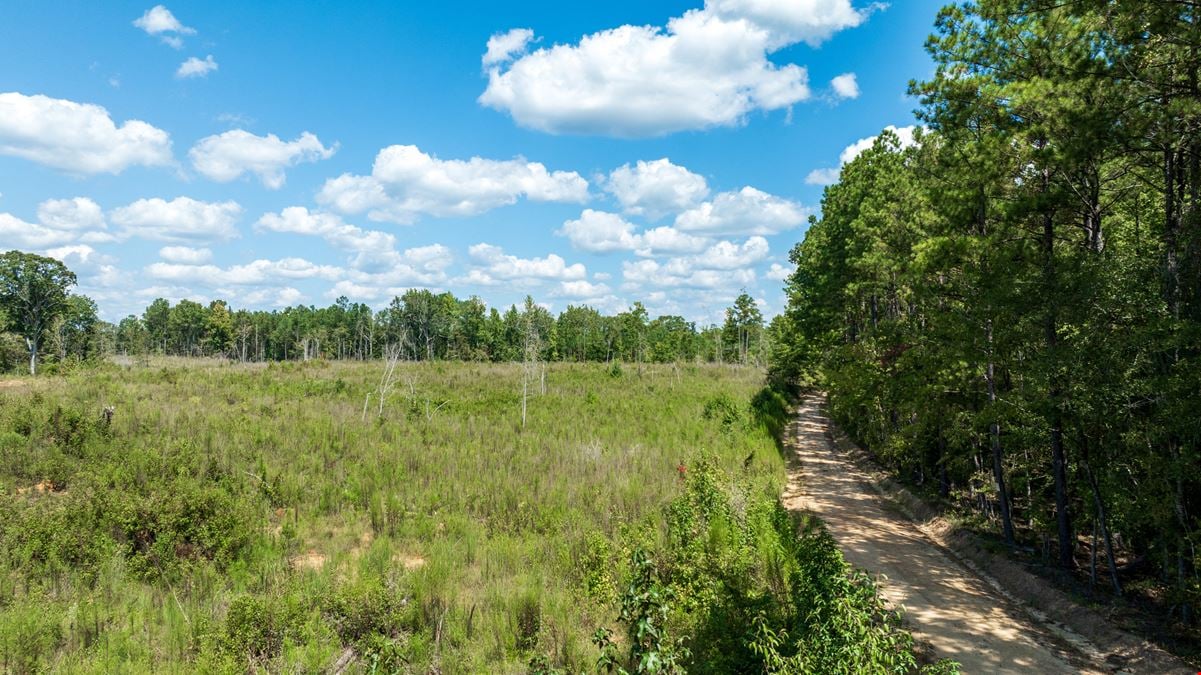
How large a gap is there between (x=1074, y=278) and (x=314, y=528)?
15688 millimetres

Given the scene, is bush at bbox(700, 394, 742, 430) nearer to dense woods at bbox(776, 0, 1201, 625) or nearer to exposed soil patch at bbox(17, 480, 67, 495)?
dense woods at bbox(776, 0, 1201, 625)

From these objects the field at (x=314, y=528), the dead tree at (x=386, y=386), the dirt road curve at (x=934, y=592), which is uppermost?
the dead tree at (x=386, y=386)

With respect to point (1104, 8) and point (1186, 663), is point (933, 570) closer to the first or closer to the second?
point (1186, 663)

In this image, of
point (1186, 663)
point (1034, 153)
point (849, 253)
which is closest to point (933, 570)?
point (1186, 663)

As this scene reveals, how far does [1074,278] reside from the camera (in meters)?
8.80

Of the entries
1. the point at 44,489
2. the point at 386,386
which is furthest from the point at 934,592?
the point at 386,386

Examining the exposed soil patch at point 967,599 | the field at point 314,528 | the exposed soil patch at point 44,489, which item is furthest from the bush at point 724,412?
the exposed soil patch at point 44,489

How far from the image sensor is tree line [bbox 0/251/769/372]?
51.5m

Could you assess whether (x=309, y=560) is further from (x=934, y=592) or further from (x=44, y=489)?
(x=934, y=592)

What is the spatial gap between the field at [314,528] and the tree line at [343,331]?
31828 mm

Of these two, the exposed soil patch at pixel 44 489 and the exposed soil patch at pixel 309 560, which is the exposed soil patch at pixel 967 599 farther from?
the exposed soil patch at pixel 44 489

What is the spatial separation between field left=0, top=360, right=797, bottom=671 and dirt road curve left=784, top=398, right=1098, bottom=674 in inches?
93.9

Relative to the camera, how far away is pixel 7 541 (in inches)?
361

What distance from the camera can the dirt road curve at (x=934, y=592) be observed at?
24.1 feet
